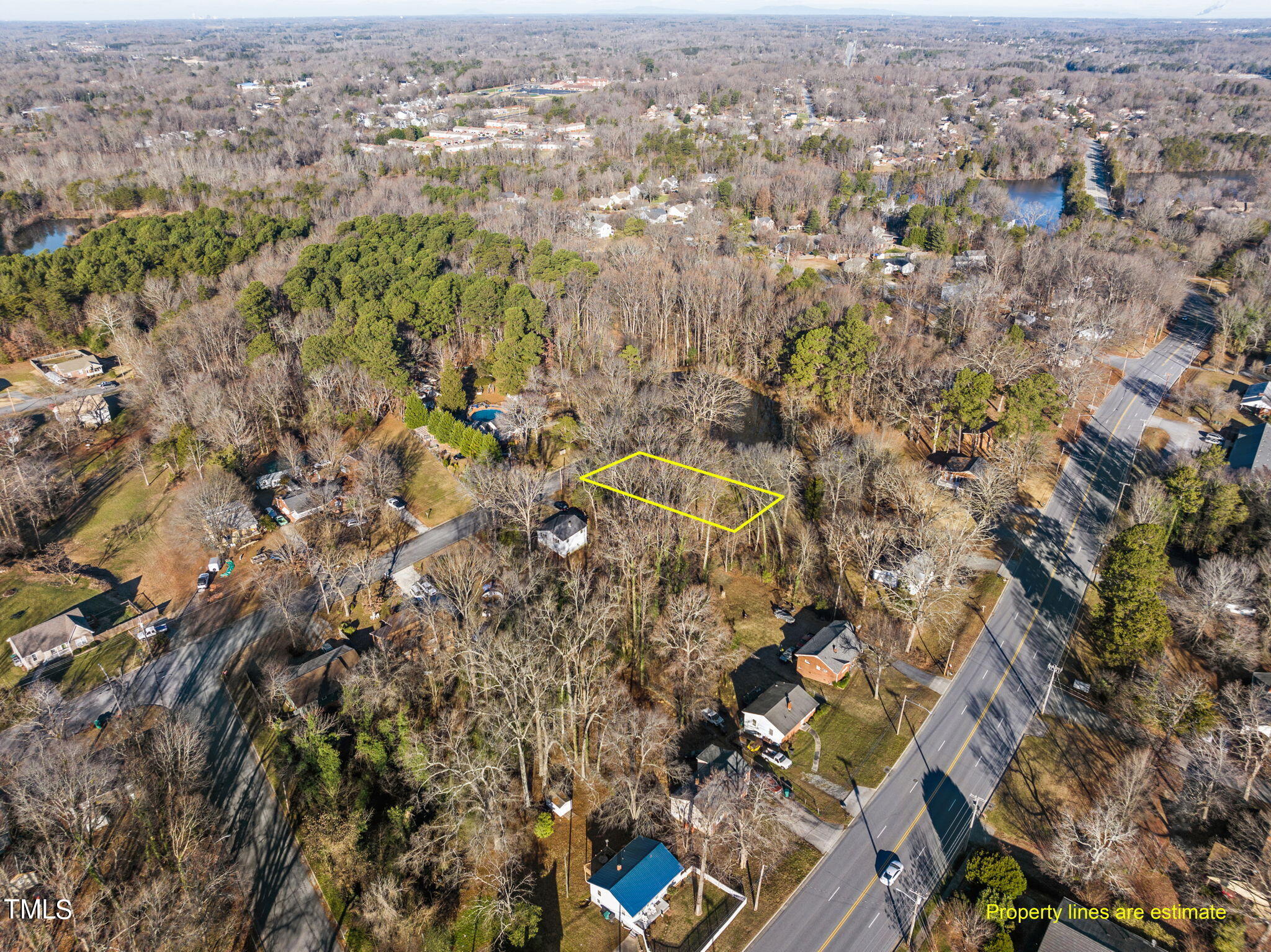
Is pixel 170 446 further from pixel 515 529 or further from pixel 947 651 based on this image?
pixel 947 651

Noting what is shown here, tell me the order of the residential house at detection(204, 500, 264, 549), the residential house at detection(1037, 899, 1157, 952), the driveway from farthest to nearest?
1. the driveway
2. the residential house at detection(204, 500, 264, 549)
3. the residential house at detection(1037, 899, 1157, 952)

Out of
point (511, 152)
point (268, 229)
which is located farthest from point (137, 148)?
point (268, 229)

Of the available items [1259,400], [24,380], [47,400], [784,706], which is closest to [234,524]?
[47,400]

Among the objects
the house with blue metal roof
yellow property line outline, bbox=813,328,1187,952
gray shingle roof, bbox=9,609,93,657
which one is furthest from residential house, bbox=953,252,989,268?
gray shingle roof, bbox=9,609,93,657

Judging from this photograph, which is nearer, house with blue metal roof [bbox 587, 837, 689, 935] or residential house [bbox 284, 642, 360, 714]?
house with blue metal roof [bbox 587, 837, 689, 935]

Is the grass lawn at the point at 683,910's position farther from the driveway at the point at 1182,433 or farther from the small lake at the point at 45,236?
the small lake at the point at 45,236

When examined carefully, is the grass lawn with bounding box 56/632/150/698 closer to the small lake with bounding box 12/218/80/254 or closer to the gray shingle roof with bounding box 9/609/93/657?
→ the gray shingle roof with bounding box 9/609/93/657

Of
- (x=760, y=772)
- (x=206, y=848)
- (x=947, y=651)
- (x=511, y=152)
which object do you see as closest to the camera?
(x=206, y=848)

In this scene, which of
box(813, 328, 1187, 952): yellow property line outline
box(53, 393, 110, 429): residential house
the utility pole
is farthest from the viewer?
box(53, 393, 110, 429): residential house
